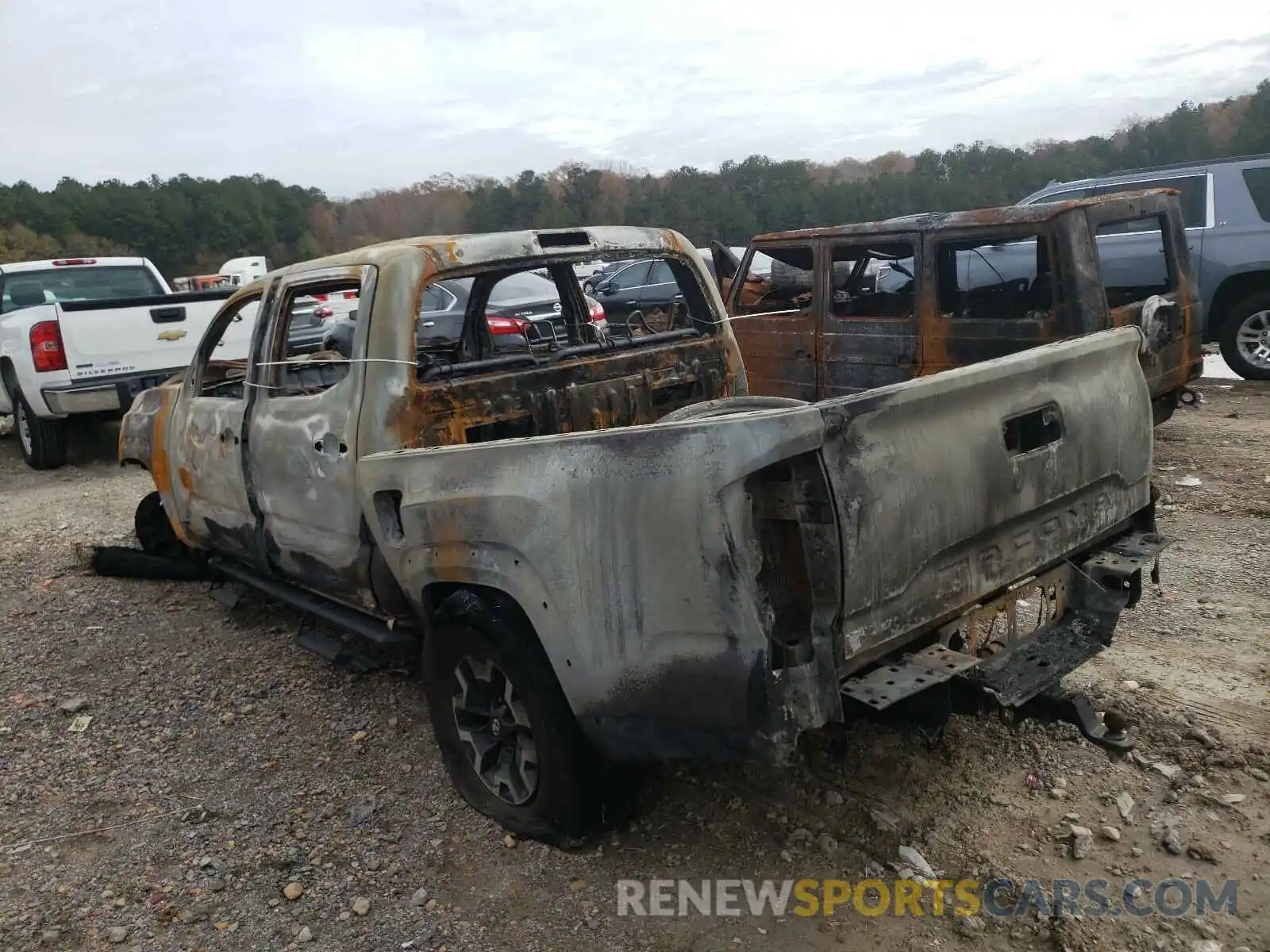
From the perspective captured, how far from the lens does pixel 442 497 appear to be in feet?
9.46

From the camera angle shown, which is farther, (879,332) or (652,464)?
(879,332)

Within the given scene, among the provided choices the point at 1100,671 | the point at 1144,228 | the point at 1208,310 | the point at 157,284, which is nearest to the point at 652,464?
the point at 1100,671

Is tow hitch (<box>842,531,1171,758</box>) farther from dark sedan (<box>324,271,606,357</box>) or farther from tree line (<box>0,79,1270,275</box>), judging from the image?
tree line (<box>0,79,1270,275</box>)

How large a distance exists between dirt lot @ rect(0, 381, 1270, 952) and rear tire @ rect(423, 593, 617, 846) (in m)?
0.13

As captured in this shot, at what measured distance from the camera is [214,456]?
14.6ft

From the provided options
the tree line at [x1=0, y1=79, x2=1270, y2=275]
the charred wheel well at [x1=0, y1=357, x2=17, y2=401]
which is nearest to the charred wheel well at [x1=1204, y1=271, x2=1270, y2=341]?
the charred wheel well at [x1=0, y1=357, x2=17, y2=401]

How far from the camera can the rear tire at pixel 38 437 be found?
8.66 m

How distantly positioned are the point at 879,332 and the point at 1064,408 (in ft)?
11.9

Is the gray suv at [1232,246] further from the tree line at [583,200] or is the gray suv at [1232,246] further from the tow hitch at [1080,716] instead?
the tree line at [583,200]

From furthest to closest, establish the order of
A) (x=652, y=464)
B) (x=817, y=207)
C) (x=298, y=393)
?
(x=817, y=207)
(x=298, y=393)
(x=652, y=464)

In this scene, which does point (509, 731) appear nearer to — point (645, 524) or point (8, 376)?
point (645, 524)

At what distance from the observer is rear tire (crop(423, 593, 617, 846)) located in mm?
2736

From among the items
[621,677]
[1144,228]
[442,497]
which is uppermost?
[1144,228]

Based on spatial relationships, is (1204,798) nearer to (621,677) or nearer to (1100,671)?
(1100,671)
